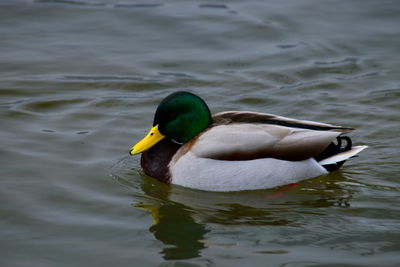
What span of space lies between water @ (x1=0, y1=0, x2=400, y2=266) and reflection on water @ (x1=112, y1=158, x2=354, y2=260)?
19mm

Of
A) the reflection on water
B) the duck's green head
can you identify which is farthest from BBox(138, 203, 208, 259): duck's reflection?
the duck's green head

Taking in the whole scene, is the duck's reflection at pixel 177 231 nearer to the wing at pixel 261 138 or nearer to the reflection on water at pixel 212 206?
the reflection on water at pixel 212 206

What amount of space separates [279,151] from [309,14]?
6053 mm

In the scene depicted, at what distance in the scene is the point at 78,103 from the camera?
9617 millimetres

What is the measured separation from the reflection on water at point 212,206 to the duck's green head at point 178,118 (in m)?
0.45

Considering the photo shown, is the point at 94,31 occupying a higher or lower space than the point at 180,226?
higher

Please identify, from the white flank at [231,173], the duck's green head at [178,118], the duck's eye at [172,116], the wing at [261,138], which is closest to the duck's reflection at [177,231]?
the white flank at [231,173]

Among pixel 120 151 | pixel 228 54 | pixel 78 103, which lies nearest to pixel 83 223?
pixel 120 151

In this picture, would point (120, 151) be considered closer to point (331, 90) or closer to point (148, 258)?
point (148, 258)

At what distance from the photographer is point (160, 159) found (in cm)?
754

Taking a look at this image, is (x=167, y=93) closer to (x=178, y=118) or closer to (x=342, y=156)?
(x=178, y=118)

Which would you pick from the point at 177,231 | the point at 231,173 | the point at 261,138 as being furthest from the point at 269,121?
the point at 177,231

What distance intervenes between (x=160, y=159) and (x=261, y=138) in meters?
1.07

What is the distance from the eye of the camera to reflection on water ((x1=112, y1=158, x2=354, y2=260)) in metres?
6.28
